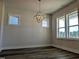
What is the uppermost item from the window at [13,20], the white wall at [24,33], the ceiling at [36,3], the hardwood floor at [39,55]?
the ceiling at [36,3]

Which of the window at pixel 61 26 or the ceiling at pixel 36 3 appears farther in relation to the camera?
the window at pixel 61 26

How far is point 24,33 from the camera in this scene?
25.5 ft

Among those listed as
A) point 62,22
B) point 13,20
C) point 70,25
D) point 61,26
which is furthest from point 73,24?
point 13,20

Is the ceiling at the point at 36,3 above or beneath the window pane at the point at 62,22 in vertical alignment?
above

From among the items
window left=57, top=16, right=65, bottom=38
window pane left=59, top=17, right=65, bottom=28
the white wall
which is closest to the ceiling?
window pane left=59, top=17, right=65, bottom=28

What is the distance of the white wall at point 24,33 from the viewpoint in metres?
7.31

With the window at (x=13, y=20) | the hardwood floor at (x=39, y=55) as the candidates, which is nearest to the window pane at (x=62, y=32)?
the hardwood floor at (x=39, y=55)

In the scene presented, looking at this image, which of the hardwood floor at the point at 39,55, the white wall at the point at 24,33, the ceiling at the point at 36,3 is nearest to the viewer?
the hardwood floor at the point at 39,55

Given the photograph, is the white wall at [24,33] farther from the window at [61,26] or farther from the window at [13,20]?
the window at [61,26]

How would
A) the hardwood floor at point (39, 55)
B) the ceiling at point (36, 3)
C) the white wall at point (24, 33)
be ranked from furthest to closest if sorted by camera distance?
the white wall at point (24, 33), the ceiling at point (36, 3), the hardwood floor at point (39, 55)

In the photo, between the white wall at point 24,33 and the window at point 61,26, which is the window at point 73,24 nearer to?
the window at point 61,26

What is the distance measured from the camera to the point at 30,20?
8.02m

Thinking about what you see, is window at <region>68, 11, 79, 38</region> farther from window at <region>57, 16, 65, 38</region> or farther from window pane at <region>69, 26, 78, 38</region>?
window at <region>57, 16, 65, 38</region>

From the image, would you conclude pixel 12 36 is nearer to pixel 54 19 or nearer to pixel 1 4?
pixel 1 4
